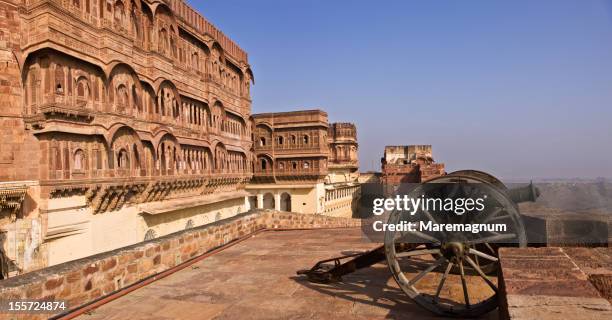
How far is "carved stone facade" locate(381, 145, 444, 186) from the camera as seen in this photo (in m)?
33.6

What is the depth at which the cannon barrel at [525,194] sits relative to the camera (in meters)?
5.63

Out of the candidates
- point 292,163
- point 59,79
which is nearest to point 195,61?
point 59,79

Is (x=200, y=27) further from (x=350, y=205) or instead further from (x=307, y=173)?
(x=350, y=205)

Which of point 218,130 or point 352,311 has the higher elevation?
point 218,130

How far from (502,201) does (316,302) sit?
2.28 meters

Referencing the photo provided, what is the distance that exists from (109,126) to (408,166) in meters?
26.4

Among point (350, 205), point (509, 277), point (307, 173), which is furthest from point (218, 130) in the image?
point (509, 277)

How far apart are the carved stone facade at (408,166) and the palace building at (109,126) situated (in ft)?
45.3

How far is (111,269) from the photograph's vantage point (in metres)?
5.48

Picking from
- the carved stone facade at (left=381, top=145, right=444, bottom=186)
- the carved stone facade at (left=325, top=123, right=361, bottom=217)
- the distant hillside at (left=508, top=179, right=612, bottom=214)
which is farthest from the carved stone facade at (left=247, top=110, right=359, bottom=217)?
the distant hillside at (left=508, top=179, right=612, bottom=214)

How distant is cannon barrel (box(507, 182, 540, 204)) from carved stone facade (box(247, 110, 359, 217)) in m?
28.4

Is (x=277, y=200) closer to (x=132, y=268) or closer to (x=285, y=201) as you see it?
(x=285, y=201)

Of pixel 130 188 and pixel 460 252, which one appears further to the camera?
pixel 130 188

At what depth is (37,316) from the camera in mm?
4312
